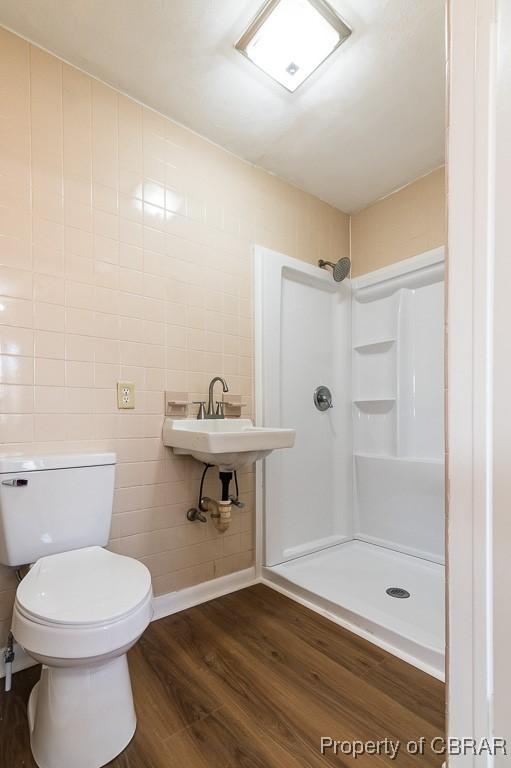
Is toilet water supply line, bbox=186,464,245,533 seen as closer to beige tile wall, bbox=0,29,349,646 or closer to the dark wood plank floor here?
beige tile wall, bbox=0,29,349,646

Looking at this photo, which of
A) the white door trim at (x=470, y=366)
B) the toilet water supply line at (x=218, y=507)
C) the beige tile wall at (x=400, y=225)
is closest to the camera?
the white door trim at (x=470, y=366)

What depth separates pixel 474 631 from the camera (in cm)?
51

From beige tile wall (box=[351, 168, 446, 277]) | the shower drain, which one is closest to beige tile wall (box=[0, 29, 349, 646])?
the shower drain

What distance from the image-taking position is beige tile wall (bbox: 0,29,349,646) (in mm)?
1473

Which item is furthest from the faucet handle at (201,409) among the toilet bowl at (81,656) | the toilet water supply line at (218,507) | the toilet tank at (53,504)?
the toilet bowl at (81,656)

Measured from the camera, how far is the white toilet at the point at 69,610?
98 centimetres

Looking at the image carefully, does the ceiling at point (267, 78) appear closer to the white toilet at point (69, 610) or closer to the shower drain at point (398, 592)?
the white toilet at point (69, 610)

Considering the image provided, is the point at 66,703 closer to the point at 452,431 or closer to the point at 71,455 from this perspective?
the point at 71,455

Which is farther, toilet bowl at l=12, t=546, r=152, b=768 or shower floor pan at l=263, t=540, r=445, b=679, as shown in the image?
shower floor pan at l=263, t=540, r=445, b=679

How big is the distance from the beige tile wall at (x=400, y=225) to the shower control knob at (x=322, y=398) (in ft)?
2.89

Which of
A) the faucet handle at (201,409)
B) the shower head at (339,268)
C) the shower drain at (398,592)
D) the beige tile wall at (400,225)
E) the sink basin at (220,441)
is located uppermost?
the beige tile wall at (400,225)

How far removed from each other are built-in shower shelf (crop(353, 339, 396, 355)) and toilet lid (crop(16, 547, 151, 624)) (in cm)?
201

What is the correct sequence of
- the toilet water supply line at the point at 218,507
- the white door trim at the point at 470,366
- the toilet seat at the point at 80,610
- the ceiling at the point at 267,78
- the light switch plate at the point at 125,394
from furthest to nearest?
the toilet water supply line at the point at 218,507 → the light switch plate at the point at 125,394 → the ceiling at the point at 267,78 → the toilet seat at the point at 80,610 → the white door trim at the point at 470,366

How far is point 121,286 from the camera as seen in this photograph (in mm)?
1721
